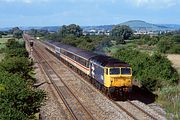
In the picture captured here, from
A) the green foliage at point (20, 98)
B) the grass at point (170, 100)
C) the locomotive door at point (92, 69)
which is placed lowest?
the grass at point (170, 100)

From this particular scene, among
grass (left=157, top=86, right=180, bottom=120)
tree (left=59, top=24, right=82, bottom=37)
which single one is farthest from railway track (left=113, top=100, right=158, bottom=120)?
tree (left=59, top=24, right=82, bottom=37)

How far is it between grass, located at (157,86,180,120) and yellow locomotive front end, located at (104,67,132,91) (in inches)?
102

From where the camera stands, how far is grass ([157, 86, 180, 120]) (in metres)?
23.0

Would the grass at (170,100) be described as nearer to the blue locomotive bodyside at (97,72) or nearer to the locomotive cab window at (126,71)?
the locomotive cab window at (126,71)

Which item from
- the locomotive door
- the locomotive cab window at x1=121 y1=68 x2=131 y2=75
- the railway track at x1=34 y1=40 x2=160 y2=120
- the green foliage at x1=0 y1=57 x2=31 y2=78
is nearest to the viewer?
the railway track at x1=34 y1=40 x2=160 y2=120

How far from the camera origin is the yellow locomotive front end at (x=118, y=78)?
26016mm

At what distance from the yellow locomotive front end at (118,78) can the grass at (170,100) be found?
8.46ft

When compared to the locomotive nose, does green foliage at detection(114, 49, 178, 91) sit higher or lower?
lower

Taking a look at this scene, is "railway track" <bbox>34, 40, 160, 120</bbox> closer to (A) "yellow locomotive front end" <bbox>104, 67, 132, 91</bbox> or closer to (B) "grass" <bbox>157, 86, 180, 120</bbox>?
(A) "yellow locomotive front end" <bbox>104, 67, 132, 91</bbox>

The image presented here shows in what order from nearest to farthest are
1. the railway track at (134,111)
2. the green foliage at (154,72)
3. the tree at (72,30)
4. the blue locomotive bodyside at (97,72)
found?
the railway track at (134,111)
the blue locomotive bodyside at (97,72)
the green foliage at (154,72)
the tree at (72,30)

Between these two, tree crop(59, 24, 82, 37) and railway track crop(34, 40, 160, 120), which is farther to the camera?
tree crop(59, 24, 82, 37)

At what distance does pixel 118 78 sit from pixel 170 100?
383 cm

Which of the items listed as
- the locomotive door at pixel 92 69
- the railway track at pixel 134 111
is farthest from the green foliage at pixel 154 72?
the railway track at pixel 134 111

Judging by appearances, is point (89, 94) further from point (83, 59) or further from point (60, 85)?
point (83, 59)
